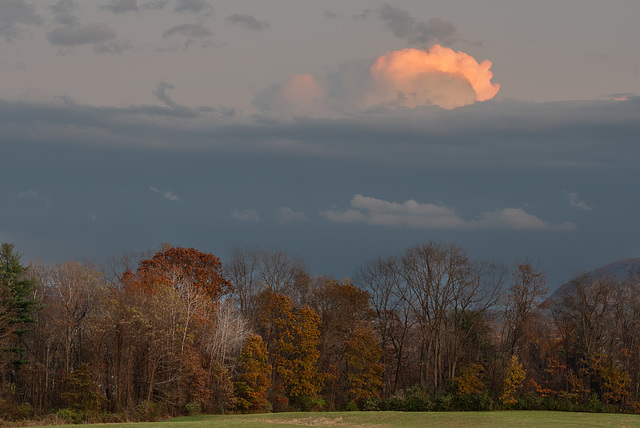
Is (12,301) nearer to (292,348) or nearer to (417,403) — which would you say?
(292,348)

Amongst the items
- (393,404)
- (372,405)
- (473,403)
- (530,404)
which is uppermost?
(473,403)

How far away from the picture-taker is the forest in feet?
180

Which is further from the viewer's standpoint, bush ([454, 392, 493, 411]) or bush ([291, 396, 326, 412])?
bush ([291, 396, 326, 412])

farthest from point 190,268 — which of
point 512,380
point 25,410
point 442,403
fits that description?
point 512,380

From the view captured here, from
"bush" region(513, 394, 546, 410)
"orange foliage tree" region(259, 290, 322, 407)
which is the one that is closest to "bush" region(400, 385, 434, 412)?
"bush" region(513, 394, 546, 410)

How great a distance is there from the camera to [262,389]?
59344 millimetres

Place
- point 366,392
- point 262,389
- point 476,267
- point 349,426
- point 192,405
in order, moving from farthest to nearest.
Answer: point 476,267 → point 366,392 → point 262,389 → point 192,405 → point 349,426

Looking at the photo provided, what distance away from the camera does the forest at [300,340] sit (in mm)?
54719

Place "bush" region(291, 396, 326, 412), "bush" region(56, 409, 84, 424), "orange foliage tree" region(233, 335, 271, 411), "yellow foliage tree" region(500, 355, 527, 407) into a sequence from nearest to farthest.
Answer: "bush" region(56, 409, 84, 424)
"orange foliage tree" region(233, 335, 271, 411)
"yellow foliage tree" region(500, 355, 527, 407)
"bush" region(291, 396, 326, 412)

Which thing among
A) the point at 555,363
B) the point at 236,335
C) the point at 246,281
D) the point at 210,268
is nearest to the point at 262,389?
the point at 236,335

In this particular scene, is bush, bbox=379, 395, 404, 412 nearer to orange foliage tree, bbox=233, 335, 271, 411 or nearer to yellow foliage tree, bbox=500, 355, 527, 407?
yellow foliage tree, bbox=500, 355, 527, 407

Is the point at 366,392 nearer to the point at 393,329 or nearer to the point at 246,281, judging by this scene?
the point at 393,329

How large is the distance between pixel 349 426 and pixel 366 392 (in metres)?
22.9

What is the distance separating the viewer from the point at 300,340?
6856 centimetres
